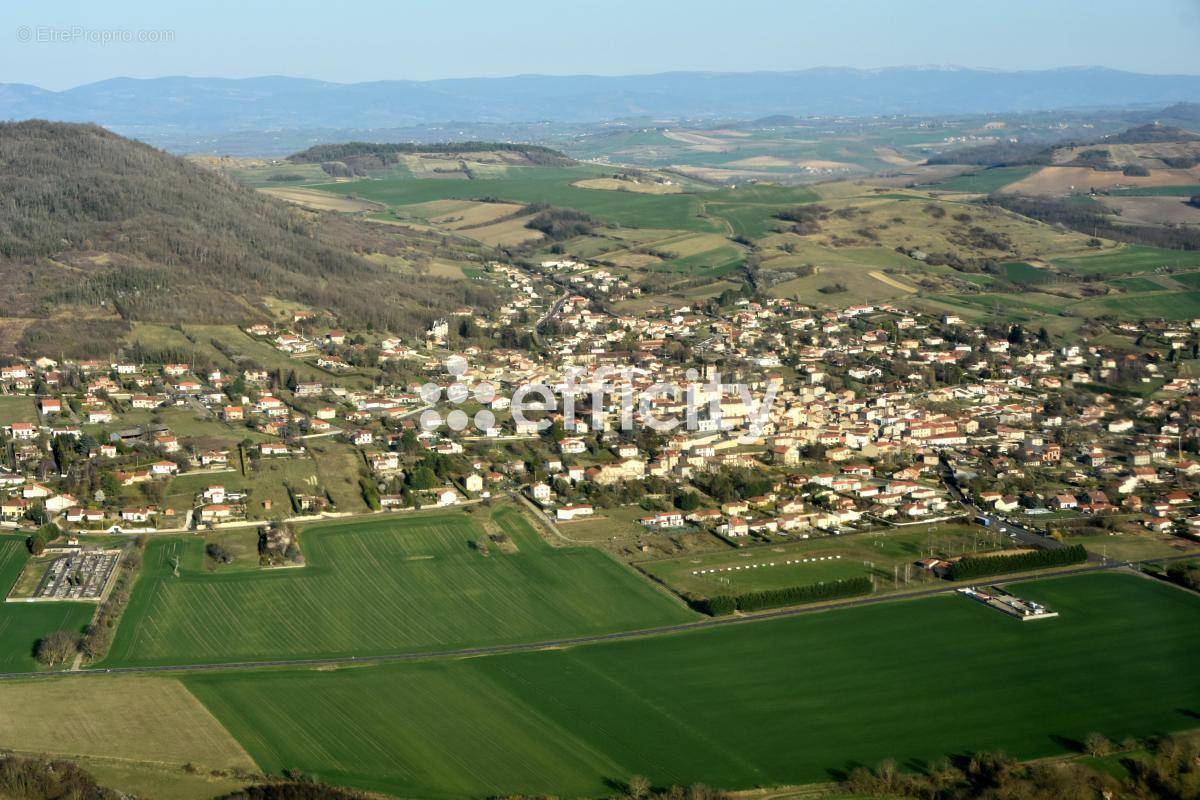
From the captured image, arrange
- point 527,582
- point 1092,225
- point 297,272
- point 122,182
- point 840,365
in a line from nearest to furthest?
point 527,582 → point 840,365 → point 297,272 → point 122,182 → point 1092,225

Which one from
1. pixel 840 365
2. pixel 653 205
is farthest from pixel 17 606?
pixel 653 205

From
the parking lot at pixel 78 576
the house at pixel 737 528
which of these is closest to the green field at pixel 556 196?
the house at pixel 737 528

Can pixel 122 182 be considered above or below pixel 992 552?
above

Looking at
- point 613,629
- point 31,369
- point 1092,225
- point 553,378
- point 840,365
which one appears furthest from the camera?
point 1092,225

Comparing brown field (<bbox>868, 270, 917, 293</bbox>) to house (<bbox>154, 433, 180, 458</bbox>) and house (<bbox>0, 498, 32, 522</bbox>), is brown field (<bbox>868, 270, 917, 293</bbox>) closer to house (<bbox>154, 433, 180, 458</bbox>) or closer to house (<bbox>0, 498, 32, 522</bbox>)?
house (<bbox>154, 433, 180, 458</bbox>)

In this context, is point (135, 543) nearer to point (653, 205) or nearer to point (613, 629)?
point (613, 629)

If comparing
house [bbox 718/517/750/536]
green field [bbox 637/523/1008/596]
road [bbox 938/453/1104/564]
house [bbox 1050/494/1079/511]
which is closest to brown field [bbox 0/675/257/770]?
green field [bbox 637/523/1008/596]
